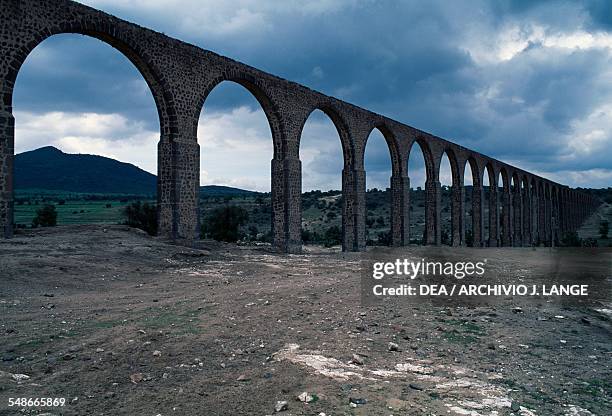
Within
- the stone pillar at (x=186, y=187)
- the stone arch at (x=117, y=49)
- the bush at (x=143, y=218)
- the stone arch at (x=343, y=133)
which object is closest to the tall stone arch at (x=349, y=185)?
the stone arch at (x=343, y=133)

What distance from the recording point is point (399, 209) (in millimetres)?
23688

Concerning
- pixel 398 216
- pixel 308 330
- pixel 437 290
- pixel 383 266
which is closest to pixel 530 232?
pixel 398 216

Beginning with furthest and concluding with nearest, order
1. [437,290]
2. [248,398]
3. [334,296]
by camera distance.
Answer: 1. [437,290]
2. [334,296]
3. [248,398]

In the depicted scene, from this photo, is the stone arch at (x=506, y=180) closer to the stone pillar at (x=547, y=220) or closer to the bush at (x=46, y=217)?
the stone pillar at (x=547, y=220)

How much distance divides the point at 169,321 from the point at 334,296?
8.11 ft

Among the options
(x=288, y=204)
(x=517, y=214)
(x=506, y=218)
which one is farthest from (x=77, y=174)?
(x=288, y=204)

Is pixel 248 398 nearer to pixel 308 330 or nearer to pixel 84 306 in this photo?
pixel 308 330

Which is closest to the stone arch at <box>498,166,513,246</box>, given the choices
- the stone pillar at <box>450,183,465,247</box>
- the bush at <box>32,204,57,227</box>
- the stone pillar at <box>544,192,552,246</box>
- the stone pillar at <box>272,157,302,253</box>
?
the stone pillar at <box>450,183,465,247</box>

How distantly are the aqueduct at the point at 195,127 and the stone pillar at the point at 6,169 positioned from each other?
0.02 meters

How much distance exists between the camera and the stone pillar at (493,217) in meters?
34.1

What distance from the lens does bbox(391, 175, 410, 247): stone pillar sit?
2339cm

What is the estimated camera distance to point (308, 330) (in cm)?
471

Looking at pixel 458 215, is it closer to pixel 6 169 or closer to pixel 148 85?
pixel 148 85

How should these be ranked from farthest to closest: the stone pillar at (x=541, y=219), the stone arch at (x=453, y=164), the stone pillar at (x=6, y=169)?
1. the stone pillar at (x=541, y=219)
2. the stone arch at (x=453, y=164)
3. the stone pillar at (x=6, y=169)
